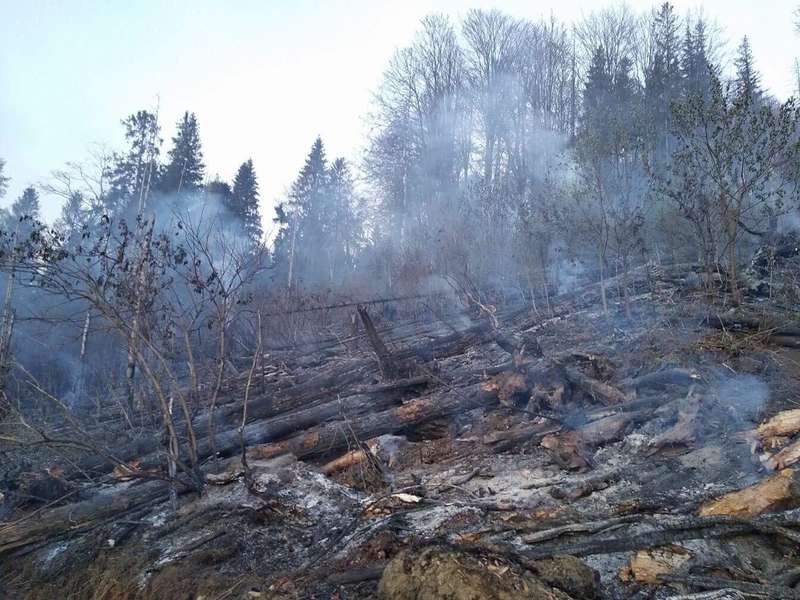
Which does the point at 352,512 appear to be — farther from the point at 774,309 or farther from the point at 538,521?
the point at 774,309

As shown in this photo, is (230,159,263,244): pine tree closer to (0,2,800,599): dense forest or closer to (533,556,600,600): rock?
(0,2,800,599): dense forest

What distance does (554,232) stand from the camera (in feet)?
33.6

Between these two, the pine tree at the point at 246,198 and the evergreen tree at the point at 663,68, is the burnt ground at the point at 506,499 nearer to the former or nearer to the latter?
the evergreen tree at the point at 663,68

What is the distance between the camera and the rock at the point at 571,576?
90.5 inches

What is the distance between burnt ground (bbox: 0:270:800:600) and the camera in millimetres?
2623

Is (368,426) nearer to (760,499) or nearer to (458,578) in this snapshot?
(458,578)

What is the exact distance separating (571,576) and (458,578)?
0.61 m

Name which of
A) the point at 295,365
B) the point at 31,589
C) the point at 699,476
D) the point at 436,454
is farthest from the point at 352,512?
the point at 295,365

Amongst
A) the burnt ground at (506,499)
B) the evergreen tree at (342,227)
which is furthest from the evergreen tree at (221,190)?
the burnt ground at (506,499)

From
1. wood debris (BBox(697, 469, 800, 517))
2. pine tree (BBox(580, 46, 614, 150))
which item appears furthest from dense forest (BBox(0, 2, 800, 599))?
pine tree (BBox(580, 46, 614, 150))

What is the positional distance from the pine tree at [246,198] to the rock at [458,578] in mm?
26336

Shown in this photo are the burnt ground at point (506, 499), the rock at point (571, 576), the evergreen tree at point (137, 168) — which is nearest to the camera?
the rock at point (571, 576)

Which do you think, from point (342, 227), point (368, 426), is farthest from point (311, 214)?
point (368, 426)

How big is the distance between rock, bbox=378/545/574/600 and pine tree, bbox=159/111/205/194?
81.6ft
